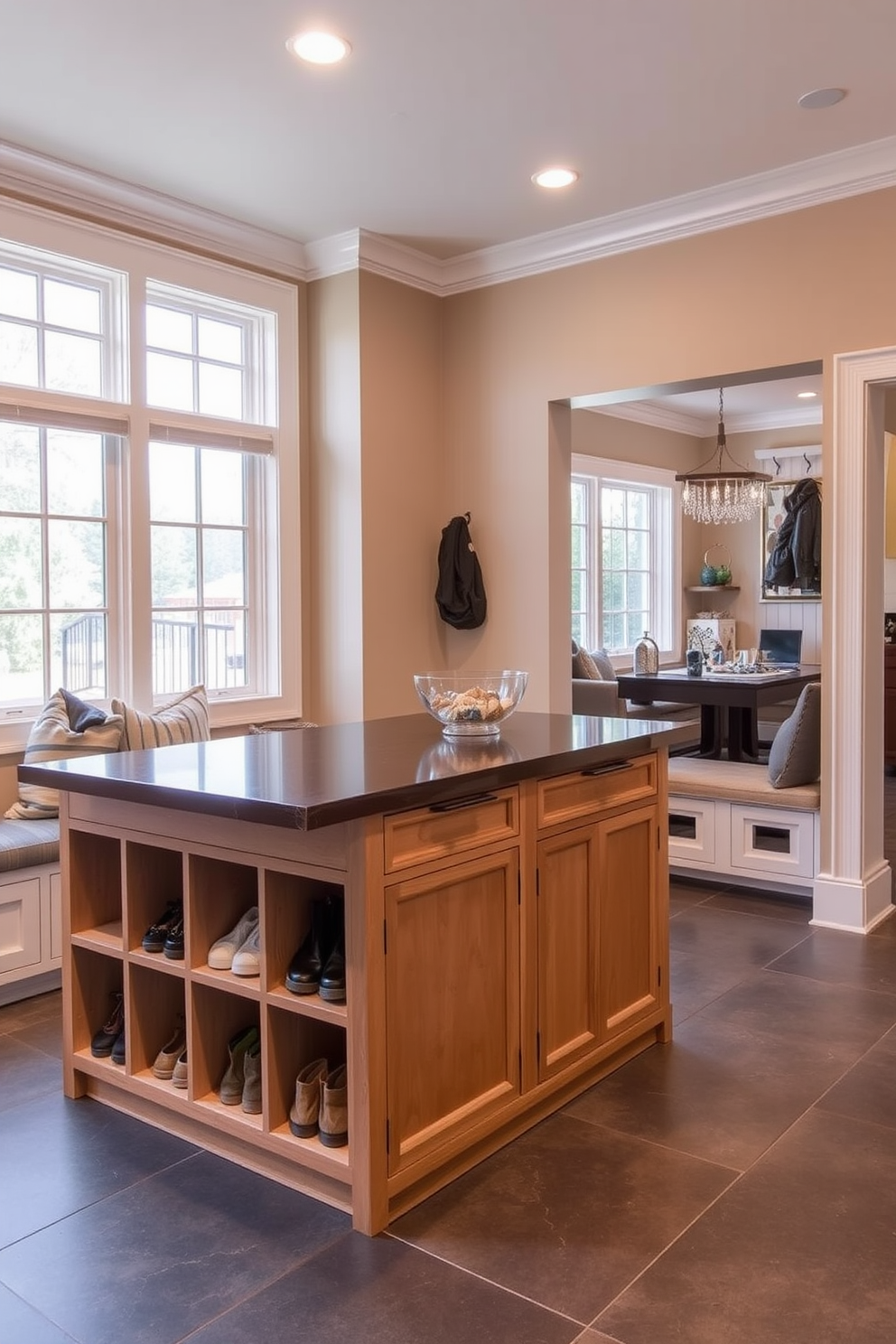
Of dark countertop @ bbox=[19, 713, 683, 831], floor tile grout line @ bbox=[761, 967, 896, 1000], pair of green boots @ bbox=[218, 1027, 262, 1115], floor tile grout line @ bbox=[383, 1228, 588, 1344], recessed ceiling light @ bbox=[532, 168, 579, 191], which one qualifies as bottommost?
floor tile grout line @ bbox=[383, 1228, 588, 1344]

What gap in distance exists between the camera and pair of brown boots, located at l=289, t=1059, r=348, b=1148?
7.04 feet

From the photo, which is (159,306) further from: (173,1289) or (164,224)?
(173,1289)

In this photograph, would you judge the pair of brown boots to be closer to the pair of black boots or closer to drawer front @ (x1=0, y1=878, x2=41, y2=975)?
the pair of black boots

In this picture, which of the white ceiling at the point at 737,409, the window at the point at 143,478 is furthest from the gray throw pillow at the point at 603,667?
the window at the point at 143,478

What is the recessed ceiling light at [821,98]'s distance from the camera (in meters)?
3.31

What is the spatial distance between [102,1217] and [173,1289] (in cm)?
31

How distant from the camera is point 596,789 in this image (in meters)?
2.67

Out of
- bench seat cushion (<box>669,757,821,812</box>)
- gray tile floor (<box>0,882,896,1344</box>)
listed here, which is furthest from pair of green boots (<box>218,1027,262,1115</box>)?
bench seat cushion (<box>669,757,821,812</box>)

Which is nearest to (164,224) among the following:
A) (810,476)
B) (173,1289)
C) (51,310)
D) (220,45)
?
(51,310)

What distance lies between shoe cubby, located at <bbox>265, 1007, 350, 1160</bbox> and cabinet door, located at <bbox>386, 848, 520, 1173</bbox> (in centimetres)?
17

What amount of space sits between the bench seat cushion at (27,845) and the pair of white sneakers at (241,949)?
1.20 metres

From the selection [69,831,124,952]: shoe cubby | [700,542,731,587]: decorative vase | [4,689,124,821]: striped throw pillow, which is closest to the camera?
[69,831,124,952]: shoe cubby

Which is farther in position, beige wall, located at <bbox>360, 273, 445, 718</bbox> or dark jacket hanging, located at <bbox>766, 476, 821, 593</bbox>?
dark jacket hanging, located at <bbox>766, 476, 821, 593</bbox>

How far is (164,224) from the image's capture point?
4.23 meters
